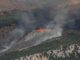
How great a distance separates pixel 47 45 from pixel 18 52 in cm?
1052

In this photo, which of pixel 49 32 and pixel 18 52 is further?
pixel 49 32

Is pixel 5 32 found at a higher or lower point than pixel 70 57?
higher

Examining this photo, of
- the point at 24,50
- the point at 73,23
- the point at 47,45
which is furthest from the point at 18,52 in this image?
the point at 73,23

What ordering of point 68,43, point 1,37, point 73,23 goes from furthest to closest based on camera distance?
1. point 1,37
2. point 73,23
3. point 68,43

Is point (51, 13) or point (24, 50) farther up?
point (51, 13)

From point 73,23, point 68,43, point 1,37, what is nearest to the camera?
point 68,43

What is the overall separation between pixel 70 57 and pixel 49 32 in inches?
1045

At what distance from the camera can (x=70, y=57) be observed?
3570 inches

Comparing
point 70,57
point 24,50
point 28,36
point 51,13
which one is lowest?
point 70,57

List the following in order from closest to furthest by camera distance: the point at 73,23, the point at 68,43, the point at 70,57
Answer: the point at 70,57
the point at 68,43
the point at 73,23

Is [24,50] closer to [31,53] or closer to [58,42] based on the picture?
[31,53]

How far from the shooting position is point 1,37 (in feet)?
375

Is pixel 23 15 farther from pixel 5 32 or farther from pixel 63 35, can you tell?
pixel 63 35

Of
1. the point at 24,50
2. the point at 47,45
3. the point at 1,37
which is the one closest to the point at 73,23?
the point at 47,45
